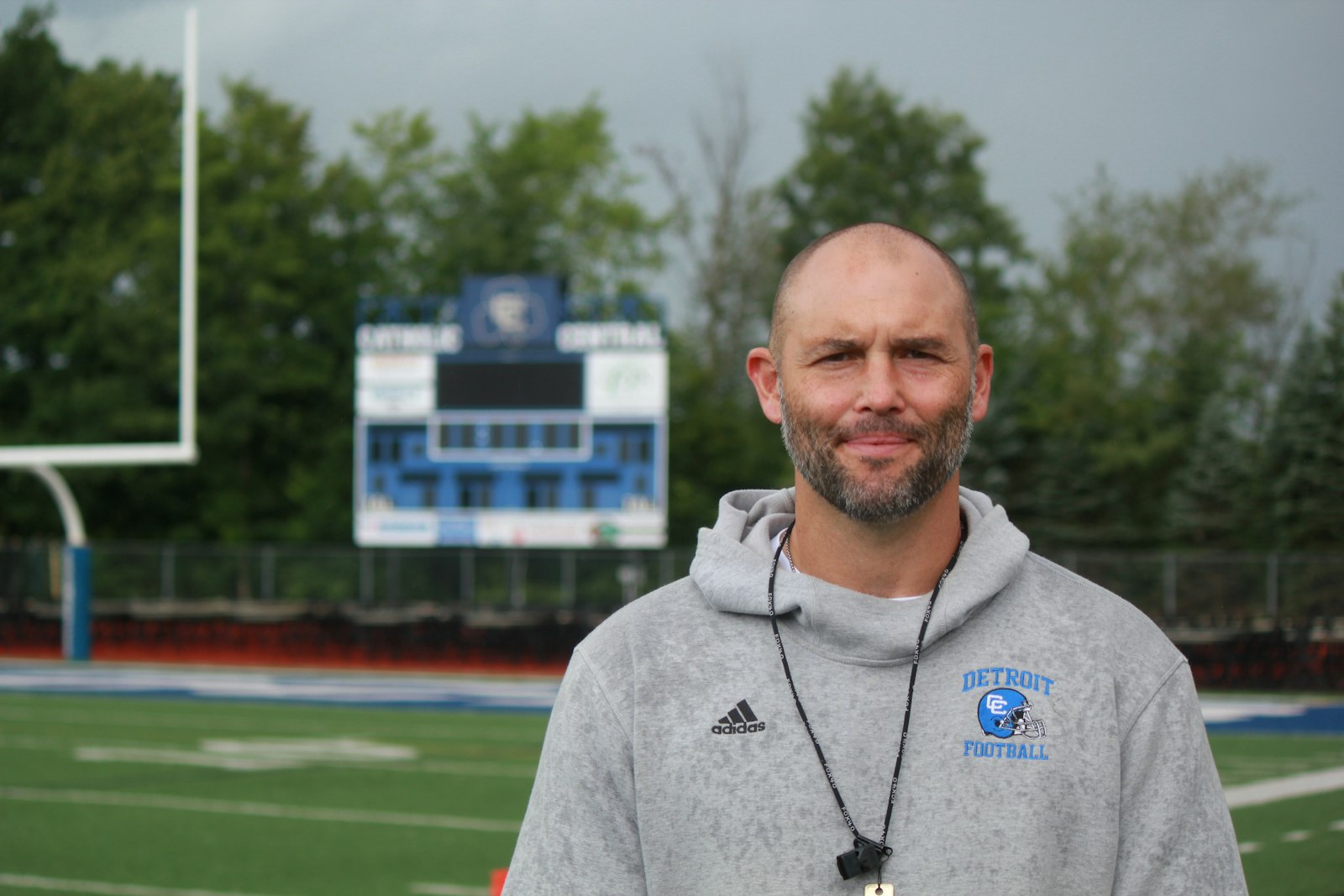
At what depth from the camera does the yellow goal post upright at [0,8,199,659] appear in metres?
15.8

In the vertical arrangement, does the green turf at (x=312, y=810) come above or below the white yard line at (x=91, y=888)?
below

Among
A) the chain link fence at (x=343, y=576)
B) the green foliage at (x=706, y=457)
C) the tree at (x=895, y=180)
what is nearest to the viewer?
the chain link fence at (x=343, y=576)

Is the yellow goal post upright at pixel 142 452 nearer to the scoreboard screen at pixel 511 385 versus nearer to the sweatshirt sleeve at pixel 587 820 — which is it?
the scoreboard screen at pixel 511 385

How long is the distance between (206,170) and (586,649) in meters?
35.6

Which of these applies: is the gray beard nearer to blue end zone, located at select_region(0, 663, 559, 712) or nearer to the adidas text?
the adidas text

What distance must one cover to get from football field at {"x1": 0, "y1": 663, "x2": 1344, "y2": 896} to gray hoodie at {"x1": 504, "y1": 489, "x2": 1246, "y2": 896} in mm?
5253

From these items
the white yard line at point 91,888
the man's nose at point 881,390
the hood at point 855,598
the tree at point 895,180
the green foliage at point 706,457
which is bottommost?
the white yard line at point 91,888

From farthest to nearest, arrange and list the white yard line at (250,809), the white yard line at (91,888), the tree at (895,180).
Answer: the tree at (895,180), the white yard line at (250,809), the white yard line at (91,888)

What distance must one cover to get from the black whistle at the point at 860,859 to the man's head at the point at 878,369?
0.32 metres

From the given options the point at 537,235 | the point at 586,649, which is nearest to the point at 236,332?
the point at 537,235

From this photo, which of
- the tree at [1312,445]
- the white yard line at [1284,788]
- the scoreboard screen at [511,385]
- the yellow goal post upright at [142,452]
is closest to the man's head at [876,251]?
the white yard line at [1284,788]

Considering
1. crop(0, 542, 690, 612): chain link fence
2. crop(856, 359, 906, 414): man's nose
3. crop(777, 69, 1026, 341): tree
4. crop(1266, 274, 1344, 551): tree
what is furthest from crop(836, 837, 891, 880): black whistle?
crop(777, 69, 1026, 341): tree

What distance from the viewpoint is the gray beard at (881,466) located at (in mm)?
1721

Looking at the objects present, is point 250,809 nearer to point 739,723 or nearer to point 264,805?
point 264,805
